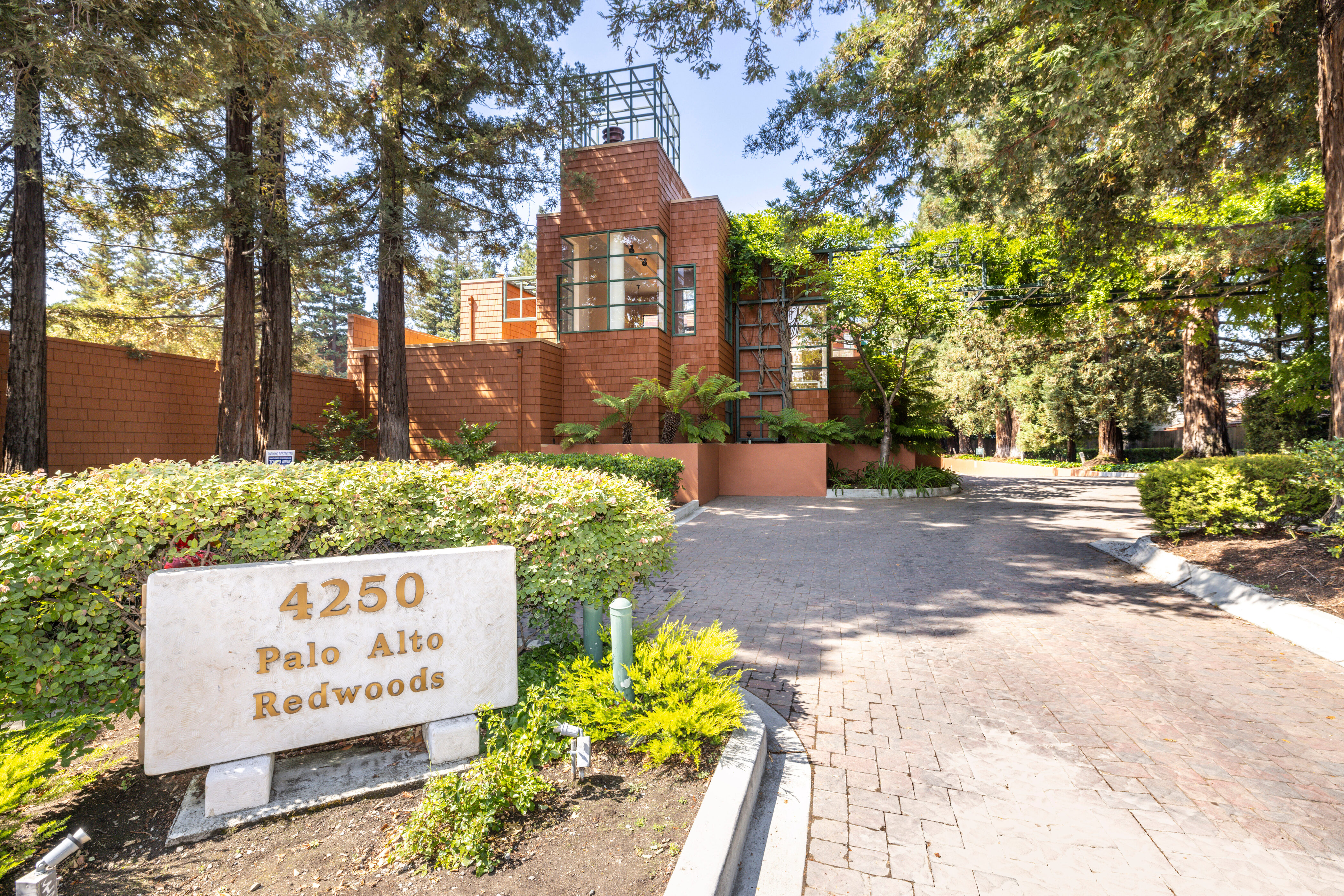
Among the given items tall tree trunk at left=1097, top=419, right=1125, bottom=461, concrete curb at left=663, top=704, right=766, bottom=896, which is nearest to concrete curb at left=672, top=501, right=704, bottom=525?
concrete curb at left=663, top=704, right=766, bottom=896

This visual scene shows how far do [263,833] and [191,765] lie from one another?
0.46 metres

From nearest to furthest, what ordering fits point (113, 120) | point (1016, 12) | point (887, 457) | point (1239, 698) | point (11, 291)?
1. point (1239, 698)
2. point (1016, 12)
3. point (113, 120)
4. point (11, 291)
5. point (887, 457)

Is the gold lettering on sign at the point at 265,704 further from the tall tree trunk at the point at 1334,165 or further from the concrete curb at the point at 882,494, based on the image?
the concrete curb at the point at 882,494

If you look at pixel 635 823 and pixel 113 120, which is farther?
pixel 113 120

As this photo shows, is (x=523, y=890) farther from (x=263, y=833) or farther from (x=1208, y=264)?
(x=1208, y=264)

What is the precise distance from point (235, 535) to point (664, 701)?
231 centimetres

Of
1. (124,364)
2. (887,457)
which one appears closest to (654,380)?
(887,457)

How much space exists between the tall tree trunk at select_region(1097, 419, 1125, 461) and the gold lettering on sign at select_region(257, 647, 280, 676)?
30457 mm

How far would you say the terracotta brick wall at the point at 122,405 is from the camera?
9.27 m

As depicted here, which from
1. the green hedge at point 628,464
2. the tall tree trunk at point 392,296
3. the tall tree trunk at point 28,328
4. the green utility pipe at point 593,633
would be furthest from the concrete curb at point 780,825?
the tall tree trunk at point 28,328

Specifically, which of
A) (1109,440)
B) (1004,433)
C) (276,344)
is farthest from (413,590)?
(1004,433)

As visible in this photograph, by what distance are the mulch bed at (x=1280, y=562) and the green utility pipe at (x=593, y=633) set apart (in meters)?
5.95

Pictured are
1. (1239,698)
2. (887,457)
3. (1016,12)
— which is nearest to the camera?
(1239,698)

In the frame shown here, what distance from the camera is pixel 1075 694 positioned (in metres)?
3.67
